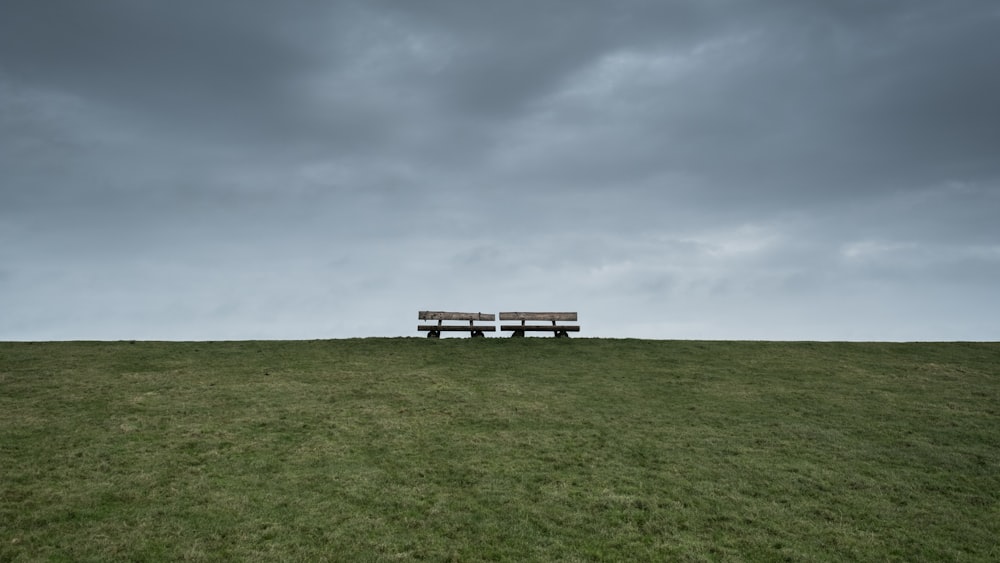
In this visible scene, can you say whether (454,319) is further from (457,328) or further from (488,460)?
(488,460)

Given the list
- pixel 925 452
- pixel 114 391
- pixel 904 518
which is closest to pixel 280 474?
pixel 114 391

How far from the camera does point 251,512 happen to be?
8.15m

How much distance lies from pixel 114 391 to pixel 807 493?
14.9 m

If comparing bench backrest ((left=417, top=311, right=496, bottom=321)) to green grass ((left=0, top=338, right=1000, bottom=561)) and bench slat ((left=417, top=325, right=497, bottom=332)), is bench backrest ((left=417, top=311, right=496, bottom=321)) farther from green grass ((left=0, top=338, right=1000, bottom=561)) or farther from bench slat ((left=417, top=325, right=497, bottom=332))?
green grass ((left=0, top=338, right=1000, bottom=561))

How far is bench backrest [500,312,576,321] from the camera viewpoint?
22.9 metres

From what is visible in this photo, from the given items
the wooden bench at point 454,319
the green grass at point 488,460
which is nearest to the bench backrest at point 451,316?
the wooden bench at point 454,319

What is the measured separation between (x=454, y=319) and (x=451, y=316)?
0.55ft

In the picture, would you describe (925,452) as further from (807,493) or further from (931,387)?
(931,387)

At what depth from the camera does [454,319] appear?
2284cm

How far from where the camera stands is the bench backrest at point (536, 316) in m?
22.9

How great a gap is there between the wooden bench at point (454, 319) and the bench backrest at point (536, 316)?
0.56 metres

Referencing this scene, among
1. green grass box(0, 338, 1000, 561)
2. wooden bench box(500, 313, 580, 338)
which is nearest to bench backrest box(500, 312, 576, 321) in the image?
wooden bench box(500, 313, 580, 338)

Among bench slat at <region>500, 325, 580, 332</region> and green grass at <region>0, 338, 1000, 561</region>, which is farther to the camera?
bench slat at <region>500, 325, 580, 332</region>

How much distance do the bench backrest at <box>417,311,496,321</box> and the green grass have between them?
14.9 feet
